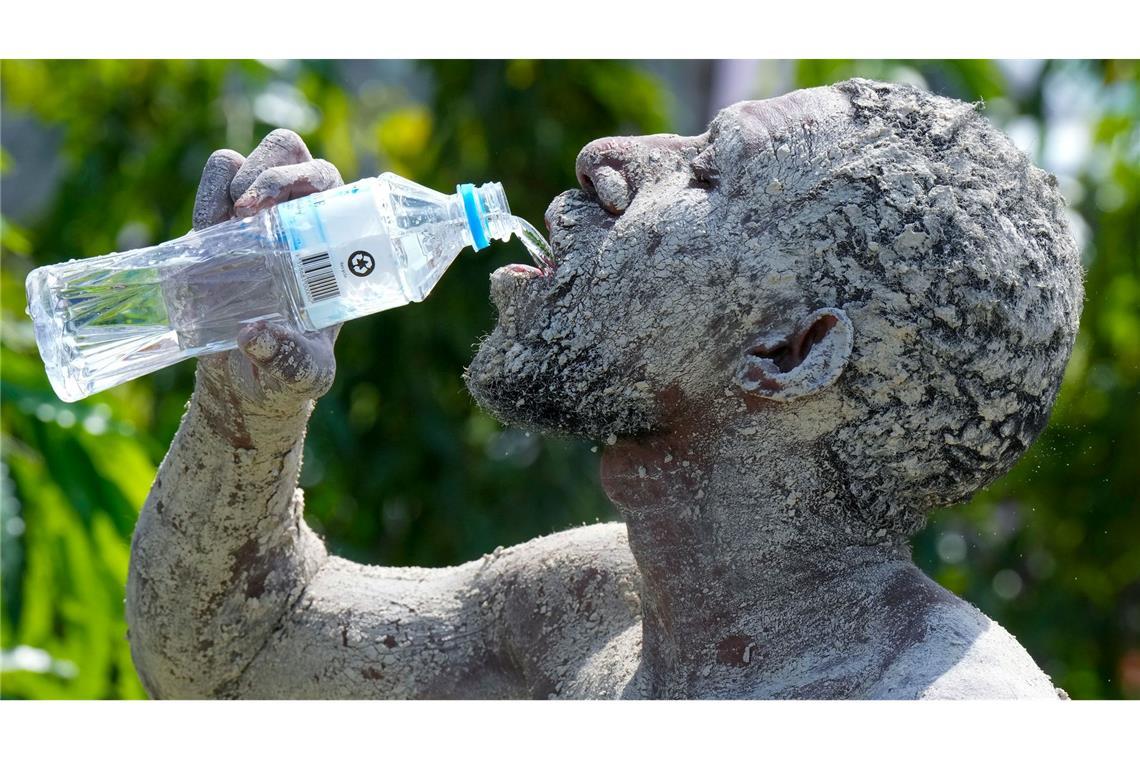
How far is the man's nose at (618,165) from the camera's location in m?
1.93

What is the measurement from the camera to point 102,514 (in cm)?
404

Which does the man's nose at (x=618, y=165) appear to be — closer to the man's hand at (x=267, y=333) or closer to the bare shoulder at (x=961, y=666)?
the man's hand at (x=267, y=333)

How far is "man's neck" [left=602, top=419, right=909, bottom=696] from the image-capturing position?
1913 millimetres

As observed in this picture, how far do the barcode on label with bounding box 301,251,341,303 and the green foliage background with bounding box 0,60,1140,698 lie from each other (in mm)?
3229

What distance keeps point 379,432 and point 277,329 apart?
156 inches

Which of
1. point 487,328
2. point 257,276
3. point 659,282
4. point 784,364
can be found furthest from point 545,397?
point 487,328

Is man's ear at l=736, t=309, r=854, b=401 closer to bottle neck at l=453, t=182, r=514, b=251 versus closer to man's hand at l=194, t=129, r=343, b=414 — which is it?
bottle neck at l=453, t=182, r=514, b=251

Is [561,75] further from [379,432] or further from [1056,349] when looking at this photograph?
[1056,349]

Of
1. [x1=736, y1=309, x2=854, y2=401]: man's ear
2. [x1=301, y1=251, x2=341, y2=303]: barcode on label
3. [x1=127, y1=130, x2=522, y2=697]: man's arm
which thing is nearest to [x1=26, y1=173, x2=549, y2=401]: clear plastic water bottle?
[x1=301, y1=251, x2=341, y2=303]: barcode on label

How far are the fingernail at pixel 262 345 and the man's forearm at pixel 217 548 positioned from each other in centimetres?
27

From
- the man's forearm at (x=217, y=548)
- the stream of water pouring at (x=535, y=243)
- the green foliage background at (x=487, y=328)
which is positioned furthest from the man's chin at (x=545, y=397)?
the green foliage background at (x=487, y=328)

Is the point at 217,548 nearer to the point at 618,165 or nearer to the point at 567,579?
the point at 567,579

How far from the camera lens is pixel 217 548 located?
221cm

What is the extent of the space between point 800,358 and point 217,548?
1.01 m
